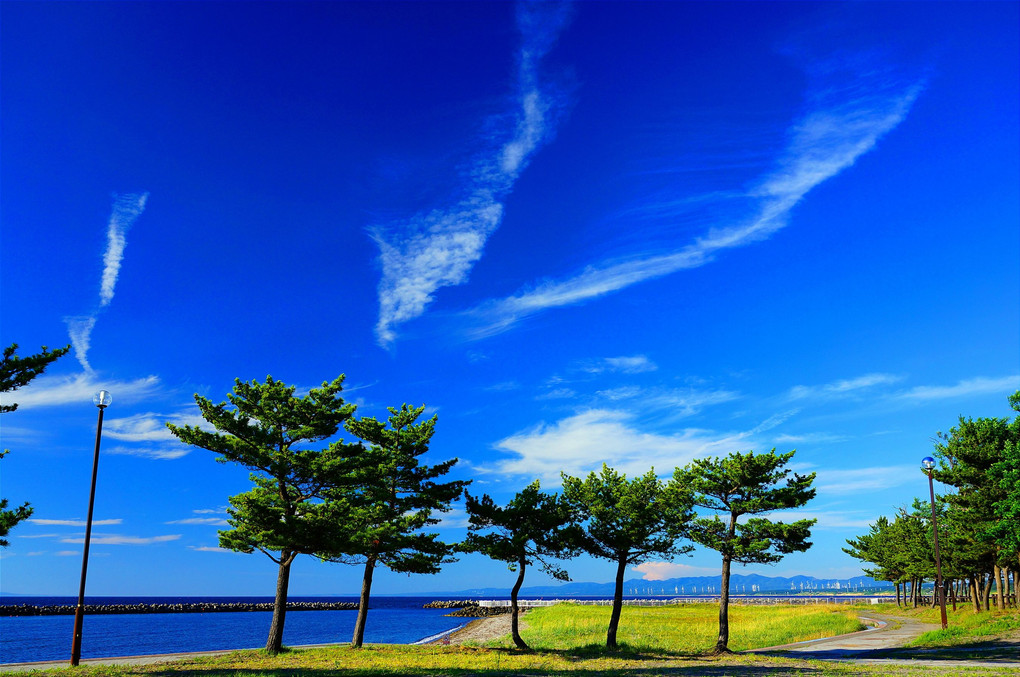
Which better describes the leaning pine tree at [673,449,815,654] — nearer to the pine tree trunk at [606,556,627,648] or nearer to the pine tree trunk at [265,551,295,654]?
the pine tree trunk at [606,556,627,648]

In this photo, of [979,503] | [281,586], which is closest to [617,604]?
[281,586]

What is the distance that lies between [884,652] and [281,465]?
32351mm

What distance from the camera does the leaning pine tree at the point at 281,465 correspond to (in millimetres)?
32250

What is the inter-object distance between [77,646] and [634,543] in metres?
27.4

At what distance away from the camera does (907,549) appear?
6344 centimetres

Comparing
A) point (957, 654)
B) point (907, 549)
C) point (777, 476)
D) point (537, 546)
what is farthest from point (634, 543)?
point (907, 549)

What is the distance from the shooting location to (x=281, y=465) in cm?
3312

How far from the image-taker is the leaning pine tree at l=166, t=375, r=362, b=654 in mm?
32250

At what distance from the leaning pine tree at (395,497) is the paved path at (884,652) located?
1939 cm

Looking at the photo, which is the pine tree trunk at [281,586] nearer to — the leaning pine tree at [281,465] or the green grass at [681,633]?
the leaning pine tree at [281,465]

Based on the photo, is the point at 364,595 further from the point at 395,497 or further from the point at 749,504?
the point at 749,504

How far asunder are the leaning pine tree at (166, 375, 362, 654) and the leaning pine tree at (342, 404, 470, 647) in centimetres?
151

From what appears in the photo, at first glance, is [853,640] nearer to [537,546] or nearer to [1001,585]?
[1001,585]

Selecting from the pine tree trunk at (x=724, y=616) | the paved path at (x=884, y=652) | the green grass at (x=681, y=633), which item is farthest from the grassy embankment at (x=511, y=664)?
the paved path at (x=884, y=652)
